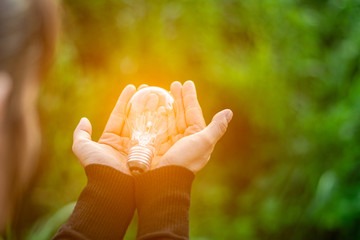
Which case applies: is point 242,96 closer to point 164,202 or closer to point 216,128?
point 216,128

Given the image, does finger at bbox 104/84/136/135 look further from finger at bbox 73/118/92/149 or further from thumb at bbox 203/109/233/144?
thumb at bbox 203/109/233/144

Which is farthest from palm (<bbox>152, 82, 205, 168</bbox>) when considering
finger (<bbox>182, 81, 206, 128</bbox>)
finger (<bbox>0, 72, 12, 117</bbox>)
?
finger (<bbox>0, 72, 12, 117</bbox>)

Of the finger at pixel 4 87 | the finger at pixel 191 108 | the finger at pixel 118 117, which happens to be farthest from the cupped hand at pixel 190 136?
the finger at pixel 4 87

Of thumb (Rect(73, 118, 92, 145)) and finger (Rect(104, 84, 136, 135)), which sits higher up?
finger (Rect(104, 84, 136, 135))

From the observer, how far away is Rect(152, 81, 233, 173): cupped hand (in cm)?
94

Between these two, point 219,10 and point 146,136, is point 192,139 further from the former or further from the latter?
point 219,10

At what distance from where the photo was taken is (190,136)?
962 mm

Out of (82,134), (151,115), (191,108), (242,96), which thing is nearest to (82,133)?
(82,134)

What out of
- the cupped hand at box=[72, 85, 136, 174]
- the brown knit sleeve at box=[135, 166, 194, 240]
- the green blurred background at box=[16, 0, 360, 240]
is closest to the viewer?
the brown knit sleeve at box=[135, 166, 194, 240]

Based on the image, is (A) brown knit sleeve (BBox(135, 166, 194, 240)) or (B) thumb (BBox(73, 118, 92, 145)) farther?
(B) thumb (BBox(73, 118, 92, 145))

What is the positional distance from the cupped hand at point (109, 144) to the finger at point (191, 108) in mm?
143

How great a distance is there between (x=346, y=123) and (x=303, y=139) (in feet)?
0.82

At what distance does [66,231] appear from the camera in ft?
2.84

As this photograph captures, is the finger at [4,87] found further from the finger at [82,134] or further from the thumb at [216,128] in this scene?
the thumb at [216,128]
